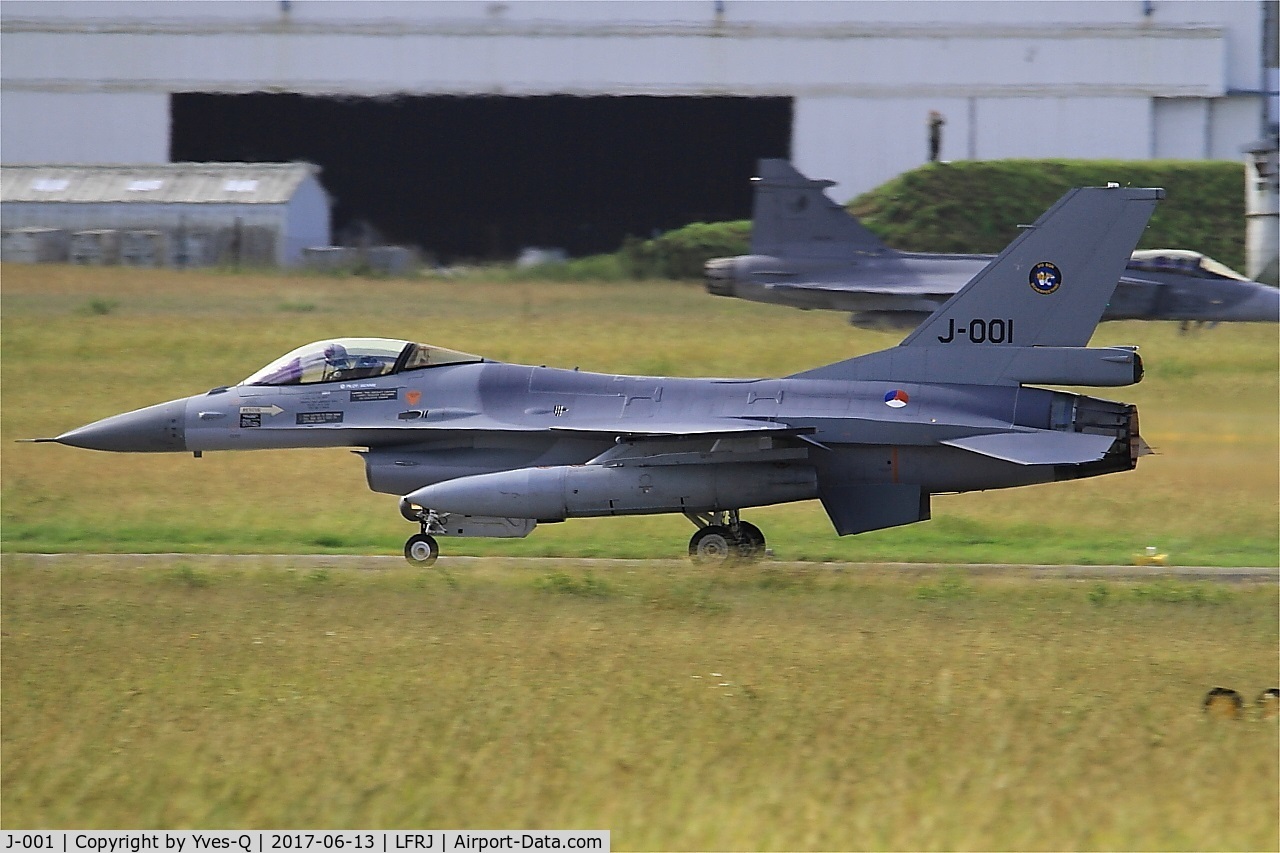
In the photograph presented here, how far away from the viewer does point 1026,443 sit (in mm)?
13703

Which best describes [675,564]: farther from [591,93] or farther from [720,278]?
[591,93]

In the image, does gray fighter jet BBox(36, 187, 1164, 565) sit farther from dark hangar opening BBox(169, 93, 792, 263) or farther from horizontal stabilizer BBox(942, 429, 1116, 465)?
dark hangar opening BBox(169, 93, 792, 263)

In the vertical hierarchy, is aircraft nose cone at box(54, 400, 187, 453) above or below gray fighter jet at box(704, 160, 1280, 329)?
below

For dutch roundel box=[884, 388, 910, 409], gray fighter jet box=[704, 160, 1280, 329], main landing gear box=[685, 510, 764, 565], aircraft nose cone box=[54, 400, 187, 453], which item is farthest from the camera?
gray fighter jet box=[704, 160, 1280, 329]

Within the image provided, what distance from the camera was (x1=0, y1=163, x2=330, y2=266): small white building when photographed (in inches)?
1423

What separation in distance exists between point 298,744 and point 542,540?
28.9 ft

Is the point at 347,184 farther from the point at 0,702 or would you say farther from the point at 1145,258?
the point at 0,702

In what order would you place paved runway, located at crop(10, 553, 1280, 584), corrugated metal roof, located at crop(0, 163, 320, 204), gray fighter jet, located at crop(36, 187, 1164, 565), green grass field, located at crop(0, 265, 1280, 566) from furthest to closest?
corrugated metal roof, located at crop(0, 163, 320, 204) < green grass field, located at crop(0, 265, 1280, 566) < paved runway, located at crop(10, 553, 1280, 584) < gray fighter jet, located at crop(36, 187, 1164, 565)

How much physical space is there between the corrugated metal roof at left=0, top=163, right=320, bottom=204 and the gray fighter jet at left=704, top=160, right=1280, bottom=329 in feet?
50.3

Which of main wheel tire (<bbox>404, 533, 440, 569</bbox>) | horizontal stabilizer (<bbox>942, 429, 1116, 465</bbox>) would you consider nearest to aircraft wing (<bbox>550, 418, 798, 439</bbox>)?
horizontal stabilizer (<bbox>942, 429, 1116, 465</bbox>)

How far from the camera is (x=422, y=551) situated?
1514 centimetres

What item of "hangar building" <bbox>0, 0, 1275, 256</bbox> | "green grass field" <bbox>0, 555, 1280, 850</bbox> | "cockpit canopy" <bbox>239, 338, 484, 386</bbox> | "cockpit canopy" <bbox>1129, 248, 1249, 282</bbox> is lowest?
"green grass field" <bbox>0, 555, 1280, 850</bbox>

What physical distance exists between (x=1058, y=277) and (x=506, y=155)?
85.6 feet

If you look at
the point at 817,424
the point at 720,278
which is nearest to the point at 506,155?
the point at 720,278
